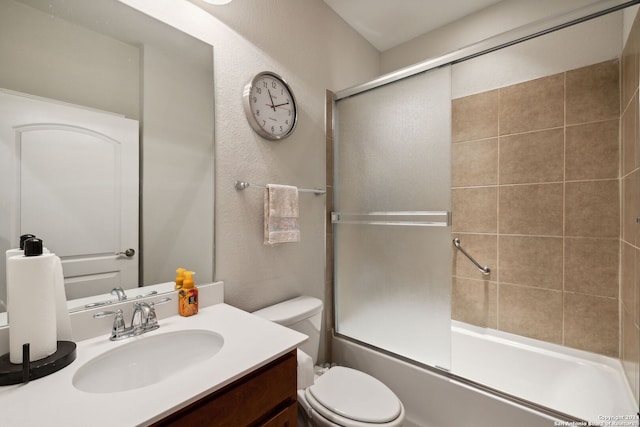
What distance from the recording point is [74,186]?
0.95 meters

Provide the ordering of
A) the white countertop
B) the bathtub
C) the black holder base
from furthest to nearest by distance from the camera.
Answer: the bathtub → the black holder base → the white countertop

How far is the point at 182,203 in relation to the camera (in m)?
1.23

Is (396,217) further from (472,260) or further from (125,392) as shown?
(125,392)

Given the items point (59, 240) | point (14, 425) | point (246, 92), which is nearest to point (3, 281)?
point (59, 240)

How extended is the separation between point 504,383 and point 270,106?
2.15 m

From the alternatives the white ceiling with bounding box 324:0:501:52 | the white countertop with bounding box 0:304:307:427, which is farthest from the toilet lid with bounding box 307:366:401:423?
the white ceiling with bounding box 324:0:501:52

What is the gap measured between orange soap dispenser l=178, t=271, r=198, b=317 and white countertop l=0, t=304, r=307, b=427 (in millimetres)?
195

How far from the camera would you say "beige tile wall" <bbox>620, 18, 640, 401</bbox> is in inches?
48.8

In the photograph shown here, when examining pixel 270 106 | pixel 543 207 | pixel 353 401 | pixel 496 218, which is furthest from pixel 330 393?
pixel 543 207

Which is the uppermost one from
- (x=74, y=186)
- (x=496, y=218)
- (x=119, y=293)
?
(x=74, y=186)

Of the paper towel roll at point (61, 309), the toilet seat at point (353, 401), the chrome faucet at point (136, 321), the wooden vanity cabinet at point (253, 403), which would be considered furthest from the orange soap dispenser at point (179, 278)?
the toilet seat at point (353, 401)

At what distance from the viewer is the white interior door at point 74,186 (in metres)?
0.85

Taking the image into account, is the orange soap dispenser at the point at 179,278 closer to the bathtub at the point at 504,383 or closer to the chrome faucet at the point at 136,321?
the chrome faucet at the point at 136,321

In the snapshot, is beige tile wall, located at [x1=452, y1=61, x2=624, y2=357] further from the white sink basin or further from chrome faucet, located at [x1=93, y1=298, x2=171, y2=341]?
chrome faucet, located at [x1=93, y1=298, x2=171, y2=341]
